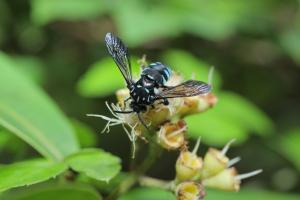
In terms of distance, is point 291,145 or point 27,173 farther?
point 291,145

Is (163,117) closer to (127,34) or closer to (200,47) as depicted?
(127,34)

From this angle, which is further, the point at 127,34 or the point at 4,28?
the point at 4,28

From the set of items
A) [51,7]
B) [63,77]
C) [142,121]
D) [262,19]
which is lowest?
[63,77]

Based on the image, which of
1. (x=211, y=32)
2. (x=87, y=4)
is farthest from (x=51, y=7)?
(x=211, y=32)

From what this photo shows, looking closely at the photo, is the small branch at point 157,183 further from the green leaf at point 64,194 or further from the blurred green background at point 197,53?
the blurred green background at point 197,53

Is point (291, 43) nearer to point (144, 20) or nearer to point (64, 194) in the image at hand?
point (144, 20)

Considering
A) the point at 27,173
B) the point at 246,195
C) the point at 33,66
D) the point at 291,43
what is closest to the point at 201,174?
the point at 27,173
